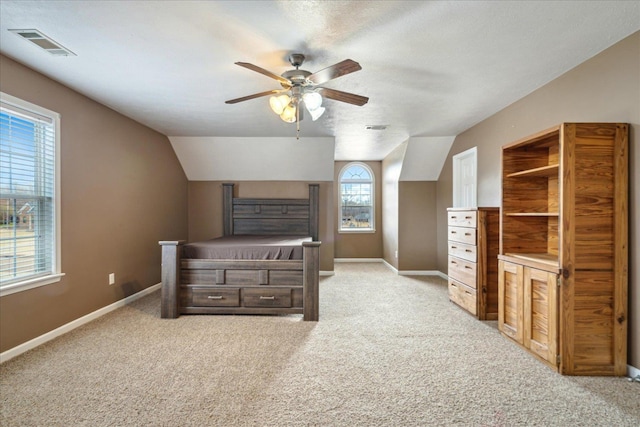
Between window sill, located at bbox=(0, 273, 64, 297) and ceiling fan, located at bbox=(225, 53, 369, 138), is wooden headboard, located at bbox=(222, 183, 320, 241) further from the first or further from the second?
ceiling fan, located at bbox=(225, 53, 369, 138)

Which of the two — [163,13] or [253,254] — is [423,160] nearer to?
[253,254]

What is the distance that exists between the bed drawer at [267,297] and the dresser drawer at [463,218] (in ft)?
7.11

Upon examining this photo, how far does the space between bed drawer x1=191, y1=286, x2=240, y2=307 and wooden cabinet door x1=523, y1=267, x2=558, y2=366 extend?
2.77 m

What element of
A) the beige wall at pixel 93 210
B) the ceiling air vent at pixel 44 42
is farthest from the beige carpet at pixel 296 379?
the ceiling air vent at pixel 44 42

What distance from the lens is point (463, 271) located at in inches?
153

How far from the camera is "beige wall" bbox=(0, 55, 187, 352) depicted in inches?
108

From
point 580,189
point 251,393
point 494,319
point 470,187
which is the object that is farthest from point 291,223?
point 580,189

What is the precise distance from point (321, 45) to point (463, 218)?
2609mm

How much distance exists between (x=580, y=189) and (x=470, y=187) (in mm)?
2520

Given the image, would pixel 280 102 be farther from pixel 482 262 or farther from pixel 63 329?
pixel 63 329

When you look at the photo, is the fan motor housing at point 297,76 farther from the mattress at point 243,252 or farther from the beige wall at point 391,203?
the beige wall at point 391,203

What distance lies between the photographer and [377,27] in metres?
2.10

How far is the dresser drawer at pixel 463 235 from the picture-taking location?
12.0 ft

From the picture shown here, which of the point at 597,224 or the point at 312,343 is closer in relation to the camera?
the point at 597,224
